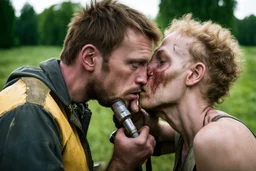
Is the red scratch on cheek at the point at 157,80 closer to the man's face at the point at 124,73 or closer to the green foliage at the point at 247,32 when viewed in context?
the man's face at the point at 124,73

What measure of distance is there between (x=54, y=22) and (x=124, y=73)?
81863 mm

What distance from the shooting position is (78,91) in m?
3.88

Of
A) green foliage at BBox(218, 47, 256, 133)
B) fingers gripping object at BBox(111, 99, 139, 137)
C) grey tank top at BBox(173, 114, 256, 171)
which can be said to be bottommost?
green foliage at BBox(218, 47, 256, 133)

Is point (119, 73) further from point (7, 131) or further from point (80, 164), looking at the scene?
point (7, 131)

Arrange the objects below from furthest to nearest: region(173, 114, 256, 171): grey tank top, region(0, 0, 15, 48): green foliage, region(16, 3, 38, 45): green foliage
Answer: region(16, 3, 38, 45): green foliage < region(0, 0, 15, 48): green foliage < region(173, 114, 256, 171): grey tank top

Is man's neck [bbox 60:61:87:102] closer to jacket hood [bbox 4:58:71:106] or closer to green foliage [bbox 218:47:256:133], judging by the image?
jacket hood [bbox 4:58:71:106]

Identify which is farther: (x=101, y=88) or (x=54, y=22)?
(x=54, y=22)

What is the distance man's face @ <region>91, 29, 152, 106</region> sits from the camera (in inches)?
154

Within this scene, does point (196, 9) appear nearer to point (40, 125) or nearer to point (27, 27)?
point (40, 125)

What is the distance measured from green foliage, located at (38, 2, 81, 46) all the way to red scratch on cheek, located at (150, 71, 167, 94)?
72.1 m

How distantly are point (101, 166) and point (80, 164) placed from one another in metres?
0.43

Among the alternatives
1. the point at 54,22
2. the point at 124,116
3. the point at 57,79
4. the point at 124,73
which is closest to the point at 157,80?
the point at 124,73

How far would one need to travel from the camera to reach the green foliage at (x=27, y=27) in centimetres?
7100

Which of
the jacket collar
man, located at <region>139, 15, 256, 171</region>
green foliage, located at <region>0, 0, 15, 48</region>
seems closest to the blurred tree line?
green foliage, located at <region>0, 0, 15, 48</region>
